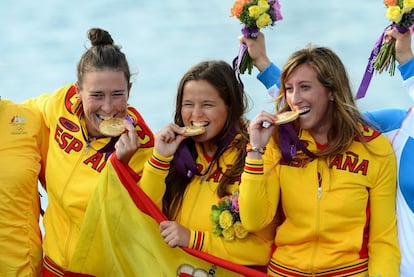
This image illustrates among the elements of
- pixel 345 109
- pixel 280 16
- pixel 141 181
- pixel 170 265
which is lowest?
pixel 170 265

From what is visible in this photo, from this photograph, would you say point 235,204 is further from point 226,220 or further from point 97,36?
point 97,36

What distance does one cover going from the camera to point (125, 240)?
6898mm

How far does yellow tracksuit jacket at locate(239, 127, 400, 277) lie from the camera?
6.30 meters

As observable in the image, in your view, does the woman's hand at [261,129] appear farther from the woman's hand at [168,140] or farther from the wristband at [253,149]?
the woman's hand at [168,140]

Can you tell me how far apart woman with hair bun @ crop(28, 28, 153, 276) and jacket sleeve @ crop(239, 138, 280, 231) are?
3.50 ft

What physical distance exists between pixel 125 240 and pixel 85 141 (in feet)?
3.10

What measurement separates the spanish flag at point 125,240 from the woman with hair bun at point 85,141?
13 centimetres

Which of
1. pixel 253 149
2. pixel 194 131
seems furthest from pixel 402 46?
pixel 194 131

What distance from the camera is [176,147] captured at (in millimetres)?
6645

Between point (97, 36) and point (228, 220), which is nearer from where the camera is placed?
point (228, 220)

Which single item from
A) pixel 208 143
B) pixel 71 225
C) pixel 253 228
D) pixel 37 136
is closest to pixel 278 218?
pixel 253 228

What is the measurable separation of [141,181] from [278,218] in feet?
3.93

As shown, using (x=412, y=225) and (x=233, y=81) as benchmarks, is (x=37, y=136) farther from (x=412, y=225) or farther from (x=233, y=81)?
(x=412, y=225)

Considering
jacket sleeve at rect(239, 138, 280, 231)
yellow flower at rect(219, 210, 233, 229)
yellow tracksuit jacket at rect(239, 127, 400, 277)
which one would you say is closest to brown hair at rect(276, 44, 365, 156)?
yellow tracksuit jacket at rect(239, 127, 400, 277)
